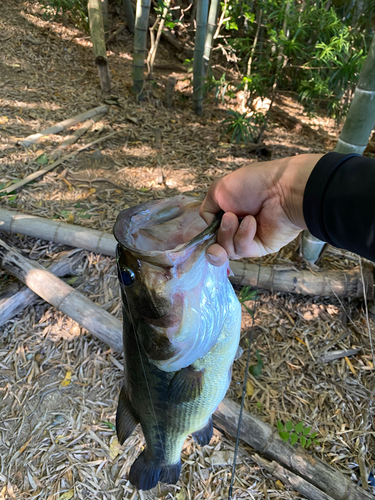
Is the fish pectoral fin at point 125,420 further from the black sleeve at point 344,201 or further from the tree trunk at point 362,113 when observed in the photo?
the tree trunk at point 362,113

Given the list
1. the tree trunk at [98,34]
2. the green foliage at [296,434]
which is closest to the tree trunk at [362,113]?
the green foliage at [296,434]

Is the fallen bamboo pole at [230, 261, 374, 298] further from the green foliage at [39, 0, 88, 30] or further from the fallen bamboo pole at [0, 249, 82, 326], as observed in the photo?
the green foliage at [39, 0, 88, 30]

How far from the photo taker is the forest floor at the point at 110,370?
7.40 ft

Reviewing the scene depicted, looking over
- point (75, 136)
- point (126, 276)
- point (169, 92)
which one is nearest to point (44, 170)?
point (75, 136)

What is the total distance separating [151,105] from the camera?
19.8ft

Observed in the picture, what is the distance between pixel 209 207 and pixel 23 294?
7.56 ft

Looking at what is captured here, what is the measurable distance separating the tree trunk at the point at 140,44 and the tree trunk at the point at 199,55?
0.86m

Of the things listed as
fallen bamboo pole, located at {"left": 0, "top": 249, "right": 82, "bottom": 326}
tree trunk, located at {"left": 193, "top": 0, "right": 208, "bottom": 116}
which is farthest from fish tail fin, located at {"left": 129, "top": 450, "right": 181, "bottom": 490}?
tree trunk, located at {"left": 193, "top": 0, "right": 208, "bottom": 116}

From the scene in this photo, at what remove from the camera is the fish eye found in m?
1.14

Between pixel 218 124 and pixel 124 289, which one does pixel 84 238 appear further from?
pixel 218 124

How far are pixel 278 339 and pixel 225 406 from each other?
2.99 ft

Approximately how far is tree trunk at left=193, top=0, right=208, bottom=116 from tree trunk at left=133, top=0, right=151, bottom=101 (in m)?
0.86

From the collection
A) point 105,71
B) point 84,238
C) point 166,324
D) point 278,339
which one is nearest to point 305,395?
point 278,339

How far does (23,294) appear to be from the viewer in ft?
9.43
